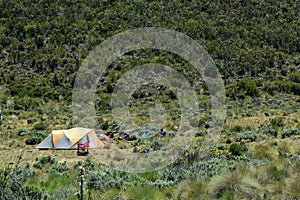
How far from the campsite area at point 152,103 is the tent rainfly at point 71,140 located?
0.16ft

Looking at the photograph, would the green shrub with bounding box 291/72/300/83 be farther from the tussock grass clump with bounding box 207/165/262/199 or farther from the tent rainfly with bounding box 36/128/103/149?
the tussock grass clump with bounding box 207/165/262/199

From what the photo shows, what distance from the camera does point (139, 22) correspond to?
41531 millimetres

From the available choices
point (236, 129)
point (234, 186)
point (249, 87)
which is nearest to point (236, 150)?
point (234, 186)

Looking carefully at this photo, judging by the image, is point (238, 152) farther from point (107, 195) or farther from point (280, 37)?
point (280, 37)

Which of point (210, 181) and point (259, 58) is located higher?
point (259, 58)

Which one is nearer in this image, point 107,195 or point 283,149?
point 107,195

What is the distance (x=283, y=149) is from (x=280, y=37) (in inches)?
1156

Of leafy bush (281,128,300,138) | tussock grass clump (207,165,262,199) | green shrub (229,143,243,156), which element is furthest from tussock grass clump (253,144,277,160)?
leafy bush (281,128,300,138)

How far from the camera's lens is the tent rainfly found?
1633 centimetres

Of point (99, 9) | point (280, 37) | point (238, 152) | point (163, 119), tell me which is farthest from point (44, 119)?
point (280, 37)

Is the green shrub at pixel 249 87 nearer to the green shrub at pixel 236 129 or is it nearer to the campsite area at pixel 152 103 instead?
the campsite area at pixel 152 103

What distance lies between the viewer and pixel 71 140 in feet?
53.7

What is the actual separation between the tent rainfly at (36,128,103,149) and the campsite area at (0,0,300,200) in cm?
5

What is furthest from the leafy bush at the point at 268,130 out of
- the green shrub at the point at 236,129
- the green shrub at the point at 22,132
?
the green shrub at the point at 22,132
